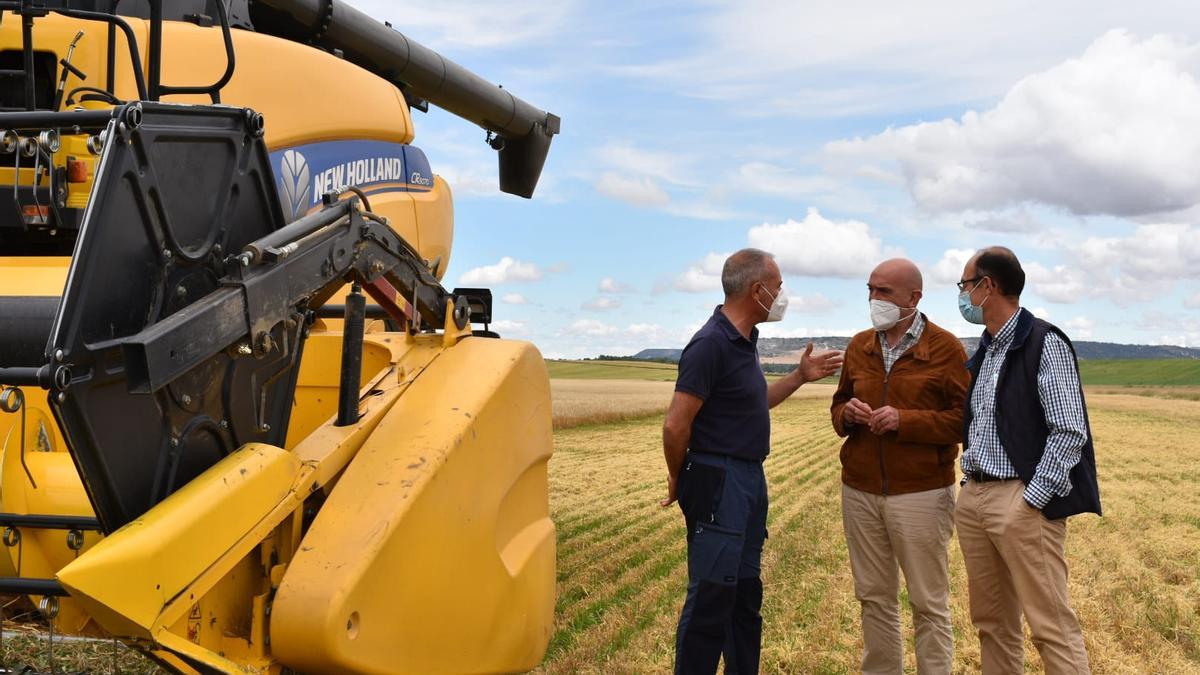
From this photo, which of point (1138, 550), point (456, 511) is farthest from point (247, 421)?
point (1138, 550)

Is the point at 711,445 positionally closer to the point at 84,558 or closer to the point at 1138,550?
the point at 84,558

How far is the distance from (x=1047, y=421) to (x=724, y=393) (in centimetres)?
129

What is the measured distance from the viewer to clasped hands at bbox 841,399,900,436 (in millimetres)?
4707

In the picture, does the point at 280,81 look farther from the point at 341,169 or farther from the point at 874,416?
the point at 874,416

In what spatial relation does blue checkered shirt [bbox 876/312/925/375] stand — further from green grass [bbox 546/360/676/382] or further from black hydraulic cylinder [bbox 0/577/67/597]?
green grass [bbox 546/360/676/382]

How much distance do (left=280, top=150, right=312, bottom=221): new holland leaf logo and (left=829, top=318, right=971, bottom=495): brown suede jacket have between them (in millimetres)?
2641

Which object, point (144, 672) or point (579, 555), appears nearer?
point (144, 672)

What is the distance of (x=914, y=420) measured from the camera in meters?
4.71

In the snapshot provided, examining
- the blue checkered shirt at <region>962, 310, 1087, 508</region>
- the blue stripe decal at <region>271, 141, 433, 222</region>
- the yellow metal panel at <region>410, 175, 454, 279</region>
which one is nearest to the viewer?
the blue checkered shirt at <region>962, 310, 1087, 508</region>

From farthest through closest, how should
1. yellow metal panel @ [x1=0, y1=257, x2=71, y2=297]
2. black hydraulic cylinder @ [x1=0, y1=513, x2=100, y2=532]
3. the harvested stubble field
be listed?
the harvested stubble field → yellow metal panel @ [x1=0, y1=257, x2=71, y2=297] → black hydraulic cylinder @ [x1=0, y1=513, x2=100, y2=532]

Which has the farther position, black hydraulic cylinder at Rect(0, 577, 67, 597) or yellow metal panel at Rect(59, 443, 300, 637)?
black hydraulic cylinder at Rect(0, 577, 67, 597)

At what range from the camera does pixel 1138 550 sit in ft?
28.6

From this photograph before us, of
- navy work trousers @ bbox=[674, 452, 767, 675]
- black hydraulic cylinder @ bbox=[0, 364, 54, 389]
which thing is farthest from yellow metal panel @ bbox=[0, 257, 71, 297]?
navy work trousers @ bbox=[674, 452, 767, 675]

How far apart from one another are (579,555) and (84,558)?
5534 mm
